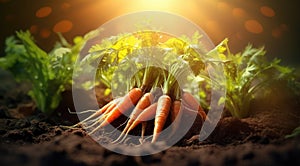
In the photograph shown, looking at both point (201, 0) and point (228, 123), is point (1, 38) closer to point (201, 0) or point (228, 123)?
point (201, 0)

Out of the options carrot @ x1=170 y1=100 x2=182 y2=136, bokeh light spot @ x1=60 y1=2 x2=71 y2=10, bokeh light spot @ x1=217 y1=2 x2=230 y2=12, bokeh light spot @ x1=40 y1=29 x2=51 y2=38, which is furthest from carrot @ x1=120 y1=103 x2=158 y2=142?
bokeh light spot @ x1=40 y1=29 x2=51 y2=38

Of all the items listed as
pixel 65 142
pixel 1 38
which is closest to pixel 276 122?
pixel 65 142

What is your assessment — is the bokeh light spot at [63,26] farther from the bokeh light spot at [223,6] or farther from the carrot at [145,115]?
the carrot at [145,115]

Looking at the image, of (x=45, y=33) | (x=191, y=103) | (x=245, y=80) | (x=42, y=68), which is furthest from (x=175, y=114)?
(x=45, y=33)

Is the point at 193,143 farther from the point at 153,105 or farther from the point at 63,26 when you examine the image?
the point at 63,26

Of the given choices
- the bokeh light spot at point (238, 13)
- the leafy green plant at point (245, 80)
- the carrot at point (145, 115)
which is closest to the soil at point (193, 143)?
the leafy green plant at point (245, 80)

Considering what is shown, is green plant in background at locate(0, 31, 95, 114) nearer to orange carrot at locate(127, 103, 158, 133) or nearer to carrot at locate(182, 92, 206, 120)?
orange carrot at locate(127, 103, 158, 133)
